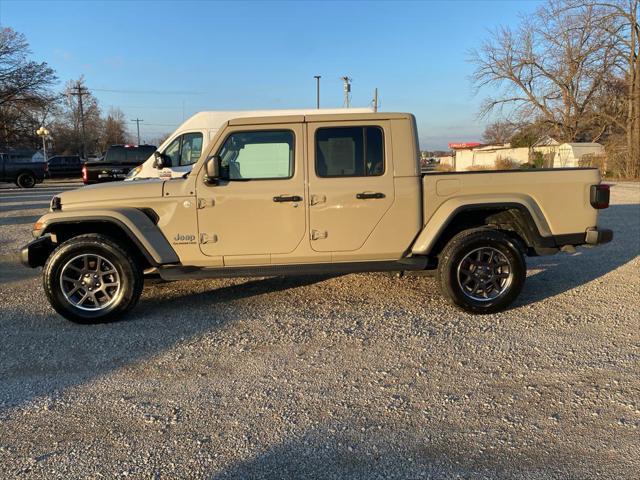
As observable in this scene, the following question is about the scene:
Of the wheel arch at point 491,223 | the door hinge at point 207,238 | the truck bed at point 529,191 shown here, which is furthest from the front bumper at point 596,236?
the door hinge at point 207,238

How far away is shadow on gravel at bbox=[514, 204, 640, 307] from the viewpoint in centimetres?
585

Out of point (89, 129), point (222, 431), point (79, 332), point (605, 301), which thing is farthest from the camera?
point (89, 129)

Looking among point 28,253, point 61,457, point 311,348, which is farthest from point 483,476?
point 28,253

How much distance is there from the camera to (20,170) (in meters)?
25.5

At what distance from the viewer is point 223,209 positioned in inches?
190

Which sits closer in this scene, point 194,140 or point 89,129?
point 194,140

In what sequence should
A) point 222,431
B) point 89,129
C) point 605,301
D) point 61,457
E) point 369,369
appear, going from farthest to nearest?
1. point 89,129
2. point 605,301
3. point 369,369
4. point 222,431
5. point 61,457

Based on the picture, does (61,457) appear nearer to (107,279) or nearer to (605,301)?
(107,279)

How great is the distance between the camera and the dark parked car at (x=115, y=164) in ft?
59.2

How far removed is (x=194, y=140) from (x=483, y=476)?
995 centimetres

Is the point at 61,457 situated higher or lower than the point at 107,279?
lower

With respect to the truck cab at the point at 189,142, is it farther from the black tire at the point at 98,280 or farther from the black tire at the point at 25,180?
the black tire at the point at 25,180

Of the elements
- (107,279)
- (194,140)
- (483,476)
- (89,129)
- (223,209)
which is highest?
(89,129)

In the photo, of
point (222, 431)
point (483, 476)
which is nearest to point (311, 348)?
point (222, 431)
